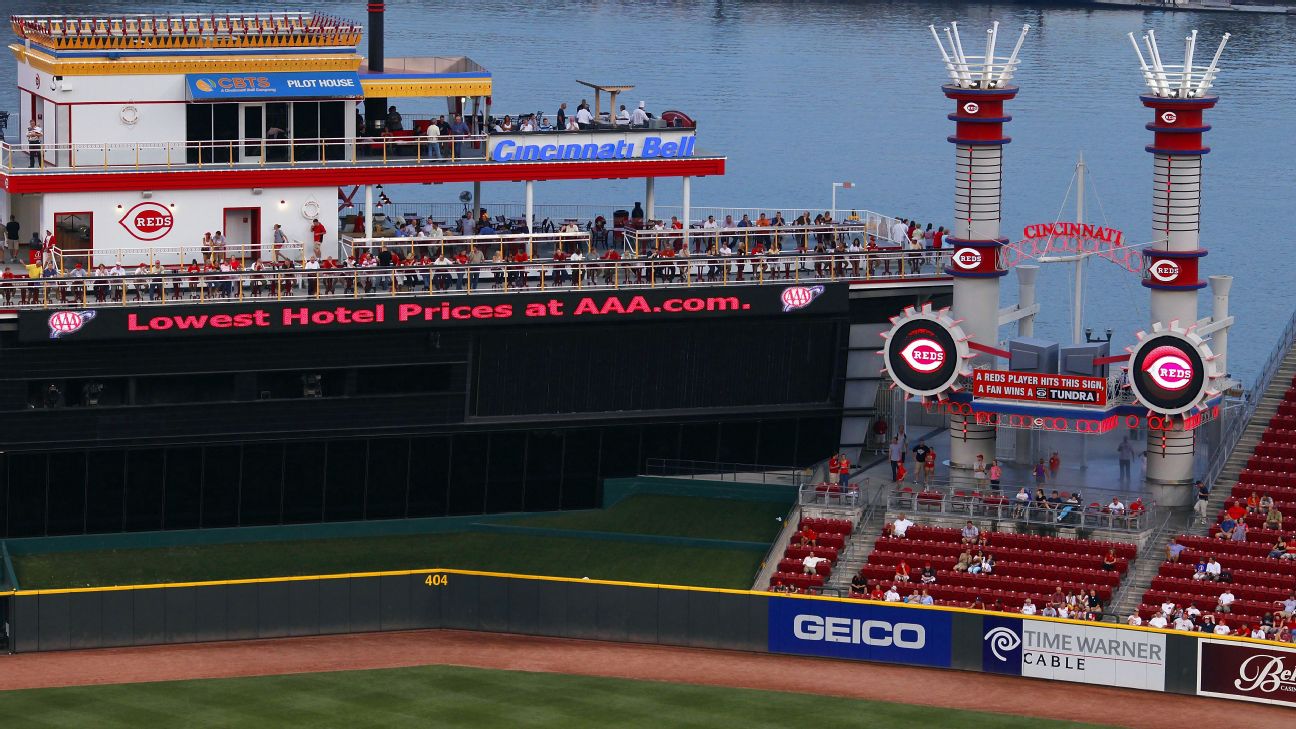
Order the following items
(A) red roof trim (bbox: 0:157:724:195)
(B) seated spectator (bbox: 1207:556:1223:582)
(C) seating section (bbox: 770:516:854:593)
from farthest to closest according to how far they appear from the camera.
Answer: (A) red roof trim (bbox: 0:157:724:195)
(C) seating section (bbox: 770:516:854:593)
(B) seated spectator (bbox: 1207:556:1223:582)

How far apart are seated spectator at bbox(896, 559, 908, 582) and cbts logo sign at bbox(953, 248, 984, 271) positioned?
8.50 m

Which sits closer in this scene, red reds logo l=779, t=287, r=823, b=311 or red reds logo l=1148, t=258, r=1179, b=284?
red reds logo l=1148, t=258, r=1179, b=284

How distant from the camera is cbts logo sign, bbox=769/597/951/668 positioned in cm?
5616

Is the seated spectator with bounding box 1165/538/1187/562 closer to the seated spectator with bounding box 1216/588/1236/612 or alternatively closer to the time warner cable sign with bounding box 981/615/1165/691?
the seated spectator with bounding box 1216/588/1236/612

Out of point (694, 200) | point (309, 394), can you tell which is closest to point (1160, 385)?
point (309, 394)

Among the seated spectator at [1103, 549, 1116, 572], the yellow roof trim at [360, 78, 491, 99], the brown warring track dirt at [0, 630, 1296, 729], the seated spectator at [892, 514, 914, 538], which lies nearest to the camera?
the brown warring track dirt at [0, 630, 1296, 729]

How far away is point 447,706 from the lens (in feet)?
176

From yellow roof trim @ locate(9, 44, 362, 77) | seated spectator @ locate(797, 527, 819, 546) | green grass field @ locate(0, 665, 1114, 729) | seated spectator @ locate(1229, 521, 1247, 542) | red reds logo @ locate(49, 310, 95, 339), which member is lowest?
green grass field @ locate(0, 665, 1114, 729)

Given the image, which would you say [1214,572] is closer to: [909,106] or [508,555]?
[508,555]

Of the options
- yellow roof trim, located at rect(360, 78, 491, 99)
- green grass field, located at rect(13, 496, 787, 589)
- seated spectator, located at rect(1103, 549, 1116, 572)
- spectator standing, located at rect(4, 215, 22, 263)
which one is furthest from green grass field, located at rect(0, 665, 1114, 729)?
yellow roof trim, located at rect(360, 78, 491, 99)

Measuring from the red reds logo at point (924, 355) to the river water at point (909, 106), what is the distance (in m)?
35.2

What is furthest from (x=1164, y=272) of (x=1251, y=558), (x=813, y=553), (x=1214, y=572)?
(x=813, y=553)

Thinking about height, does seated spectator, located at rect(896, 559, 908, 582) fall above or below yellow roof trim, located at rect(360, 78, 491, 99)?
below

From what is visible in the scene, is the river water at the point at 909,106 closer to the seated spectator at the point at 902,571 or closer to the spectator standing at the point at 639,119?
the spectator standing at the point at 639,119
